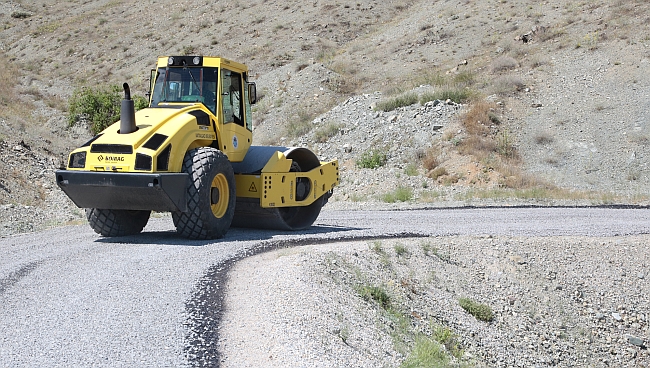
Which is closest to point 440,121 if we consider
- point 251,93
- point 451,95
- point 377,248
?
point 451,95

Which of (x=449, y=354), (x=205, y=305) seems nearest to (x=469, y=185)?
(x=449, y=354)

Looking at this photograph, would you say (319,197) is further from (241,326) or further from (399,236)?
(241,326)

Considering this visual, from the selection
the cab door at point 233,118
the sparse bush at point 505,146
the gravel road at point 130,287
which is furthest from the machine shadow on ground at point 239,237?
the sparse bush at point 505,146

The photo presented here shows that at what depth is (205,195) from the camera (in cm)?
1226

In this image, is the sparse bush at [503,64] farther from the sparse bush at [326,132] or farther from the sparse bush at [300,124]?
the sparse bush at [300,124]

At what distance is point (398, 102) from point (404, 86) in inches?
179

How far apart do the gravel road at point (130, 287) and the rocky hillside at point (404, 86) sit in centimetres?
509

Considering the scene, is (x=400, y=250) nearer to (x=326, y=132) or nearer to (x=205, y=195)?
(x=205, y=195)

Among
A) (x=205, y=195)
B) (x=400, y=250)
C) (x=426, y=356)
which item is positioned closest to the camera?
(x=426, y=356)

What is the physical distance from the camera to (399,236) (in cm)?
1450

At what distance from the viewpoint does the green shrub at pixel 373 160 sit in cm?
2826

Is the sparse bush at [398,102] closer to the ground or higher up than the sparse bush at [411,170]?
higher up

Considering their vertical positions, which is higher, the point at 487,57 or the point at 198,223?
the point at 487,57

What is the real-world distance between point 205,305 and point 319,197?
25.4 ft
